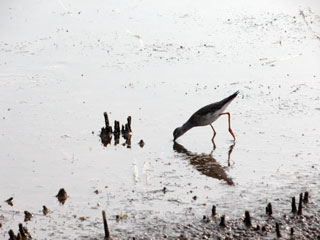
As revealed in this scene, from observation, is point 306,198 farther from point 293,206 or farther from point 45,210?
point 45,210

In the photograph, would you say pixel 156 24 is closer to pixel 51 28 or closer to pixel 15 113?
pixel 51 28

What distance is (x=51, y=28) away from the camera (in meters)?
24.8

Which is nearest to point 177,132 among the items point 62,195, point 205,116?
point 205,116

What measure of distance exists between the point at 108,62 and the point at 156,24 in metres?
5.12

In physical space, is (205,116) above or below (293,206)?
above

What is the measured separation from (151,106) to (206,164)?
4.41 m

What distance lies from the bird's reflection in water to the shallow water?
64 mm

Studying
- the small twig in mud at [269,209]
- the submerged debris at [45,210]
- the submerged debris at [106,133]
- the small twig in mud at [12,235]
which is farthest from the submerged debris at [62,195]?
the small twig in mud at [269,209]

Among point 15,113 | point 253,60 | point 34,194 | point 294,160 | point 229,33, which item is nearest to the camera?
point 34,194

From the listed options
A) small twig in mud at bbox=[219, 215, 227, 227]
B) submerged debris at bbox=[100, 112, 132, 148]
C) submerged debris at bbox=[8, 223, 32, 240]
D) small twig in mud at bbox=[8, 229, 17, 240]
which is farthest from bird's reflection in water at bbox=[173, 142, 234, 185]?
small twig in mud at bbox=[8, 229, 17, 240]

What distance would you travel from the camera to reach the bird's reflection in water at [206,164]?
1179cm

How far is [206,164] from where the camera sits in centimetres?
1254

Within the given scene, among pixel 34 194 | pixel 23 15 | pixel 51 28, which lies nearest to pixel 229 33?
pixel 51 28

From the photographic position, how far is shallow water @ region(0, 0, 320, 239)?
34.9ft
